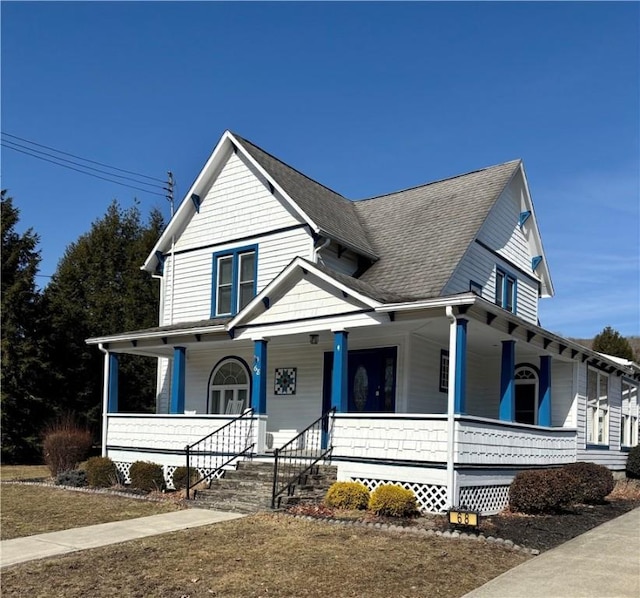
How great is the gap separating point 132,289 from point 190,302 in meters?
16.7

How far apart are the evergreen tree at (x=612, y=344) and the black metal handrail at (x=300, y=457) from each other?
25779 mm

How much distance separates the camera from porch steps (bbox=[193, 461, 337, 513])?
13281 mm

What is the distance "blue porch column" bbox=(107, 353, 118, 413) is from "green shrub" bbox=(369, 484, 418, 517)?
9.70m

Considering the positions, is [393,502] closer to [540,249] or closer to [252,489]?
[252,489]

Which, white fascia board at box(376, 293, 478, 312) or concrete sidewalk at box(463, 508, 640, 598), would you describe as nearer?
concrete sidewalk at box(463, 508, 640, 598)

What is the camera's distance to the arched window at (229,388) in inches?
773

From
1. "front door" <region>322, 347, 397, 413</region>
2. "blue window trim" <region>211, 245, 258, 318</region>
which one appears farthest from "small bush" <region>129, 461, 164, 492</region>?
"blue window trim" <region>211, 245, 258, 318</region>

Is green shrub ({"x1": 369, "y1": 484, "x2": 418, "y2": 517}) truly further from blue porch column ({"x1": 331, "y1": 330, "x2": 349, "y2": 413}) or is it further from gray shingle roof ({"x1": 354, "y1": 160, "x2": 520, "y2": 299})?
gray shingle roof ({"x1": 354, "y1": 160, "x2": 520, "y2": 299})

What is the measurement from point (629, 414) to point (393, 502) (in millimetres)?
15269

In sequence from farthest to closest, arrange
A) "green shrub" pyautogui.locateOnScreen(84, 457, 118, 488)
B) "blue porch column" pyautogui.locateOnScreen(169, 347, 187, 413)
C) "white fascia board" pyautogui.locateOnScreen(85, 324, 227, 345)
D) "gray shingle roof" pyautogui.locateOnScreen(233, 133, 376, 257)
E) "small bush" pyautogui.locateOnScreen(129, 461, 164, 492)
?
"blue porch column" pyautogui.locateOnScreen(169, 347, 187, 413) → "gray shingle roof" pyautogui.locateOnScreen(233, 133, 376, 257) → "green shrub" pyautogui.locateOnScreen(84, 457, 118, 488) → "white fascia board" pyautogui.locateOnScreen(85, 324, 227, 345) → "small bush" pyautogui.locateOnScreen(129, 461, 164, 492)

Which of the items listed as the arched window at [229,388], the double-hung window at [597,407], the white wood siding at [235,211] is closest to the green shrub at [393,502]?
the arched window at [229,388]

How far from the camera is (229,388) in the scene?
65.7ft

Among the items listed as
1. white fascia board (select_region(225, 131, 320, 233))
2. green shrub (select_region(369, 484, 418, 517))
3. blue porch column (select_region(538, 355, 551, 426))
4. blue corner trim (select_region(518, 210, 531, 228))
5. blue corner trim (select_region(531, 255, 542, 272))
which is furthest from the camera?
blue corner trim (select_region(531, 255, 542, 272))

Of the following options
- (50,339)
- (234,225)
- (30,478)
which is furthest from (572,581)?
(50,339)
